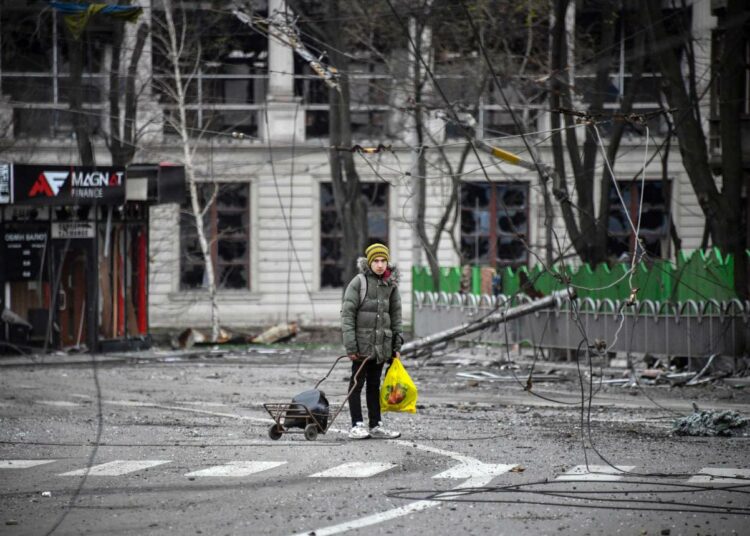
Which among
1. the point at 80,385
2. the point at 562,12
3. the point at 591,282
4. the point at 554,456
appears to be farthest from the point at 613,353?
the point at 554,456

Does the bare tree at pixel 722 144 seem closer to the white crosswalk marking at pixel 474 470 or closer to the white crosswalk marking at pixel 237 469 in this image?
the white crosswalk marking at pixel 474 470

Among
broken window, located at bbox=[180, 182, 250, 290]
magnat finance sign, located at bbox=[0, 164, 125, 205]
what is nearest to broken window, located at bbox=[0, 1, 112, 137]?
broken window, located at bbox=[180, 182, 250, 290]

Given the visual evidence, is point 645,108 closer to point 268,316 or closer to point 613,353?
point 268,316

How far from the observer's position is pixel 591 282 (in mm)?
25500

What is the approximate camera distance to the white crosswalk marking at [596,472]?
1018cm

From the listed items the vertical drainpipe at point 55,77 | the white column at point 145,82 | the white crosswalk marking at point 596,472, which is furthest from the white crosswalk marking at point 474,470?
the vertical drainpipe at point 55,77

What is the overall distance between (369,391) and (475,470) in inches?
111

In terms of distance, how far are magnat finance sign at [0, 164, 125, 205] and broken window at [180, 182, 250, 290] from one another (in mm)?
14631

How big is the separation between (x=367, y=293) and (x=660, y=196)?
35.0 meters

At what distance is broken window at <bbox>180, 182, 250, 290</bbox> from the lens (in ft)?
145

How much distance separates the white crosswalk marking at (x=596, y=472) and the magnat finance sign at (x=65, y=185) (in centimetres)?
1929

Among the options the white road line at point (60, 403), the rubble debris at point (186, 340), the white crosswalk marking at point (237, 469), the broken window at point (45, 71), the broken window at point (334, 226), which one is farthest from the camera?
the broken window at point (334, 226)

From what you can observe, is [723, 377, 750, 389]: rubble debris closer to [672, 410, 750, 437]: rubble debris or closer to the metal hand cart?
[672, 410, 750, 437]: rubble debris

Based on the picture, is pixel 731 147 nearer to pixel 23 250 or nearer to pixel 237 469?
pixel 23 250
